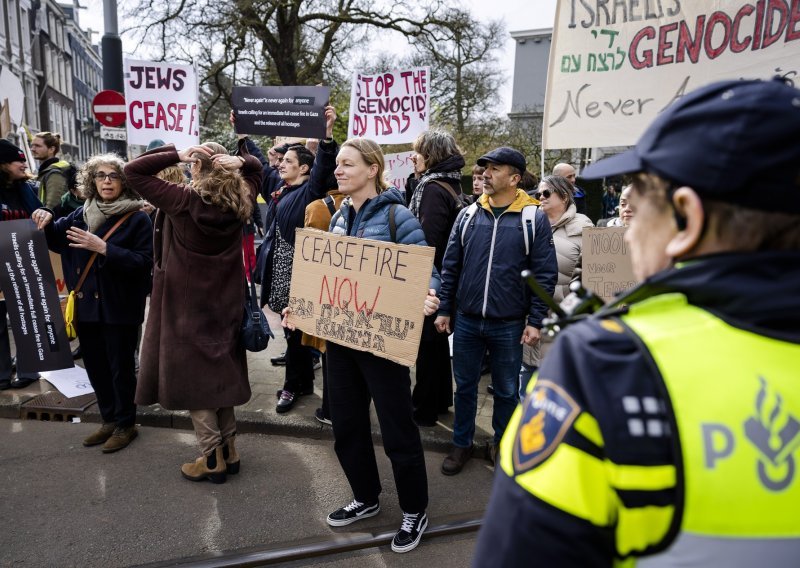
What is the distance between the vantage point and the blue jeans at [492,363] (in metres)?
3.62

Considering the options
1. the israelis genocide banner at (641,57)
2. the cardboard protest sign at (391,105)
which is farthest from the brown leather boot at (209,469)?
the cardboard protest sign at (391,105)

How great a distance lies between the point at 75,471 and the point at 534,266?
3.22m

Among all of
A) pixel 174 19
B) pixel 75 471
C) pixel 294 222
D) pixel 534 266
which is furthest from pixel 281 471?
pixel 174 19

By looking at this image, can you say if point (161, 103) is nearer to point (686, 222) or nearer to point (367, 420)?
point (367, 420)

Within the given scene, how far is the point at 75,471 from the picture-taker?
3.79 m

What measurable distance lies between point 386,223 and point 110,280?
2.19 m

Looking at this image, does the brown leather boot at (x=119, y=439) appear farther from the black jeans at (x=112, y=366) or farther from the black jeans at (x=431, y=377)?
the black jeans at (x=431, y=377)

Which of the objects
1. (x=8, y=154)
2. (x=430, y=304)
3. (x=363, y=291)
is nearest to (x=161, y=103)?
(x=8, y=154)

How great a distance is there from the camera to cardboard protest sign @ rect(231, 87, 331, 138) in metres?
4.71

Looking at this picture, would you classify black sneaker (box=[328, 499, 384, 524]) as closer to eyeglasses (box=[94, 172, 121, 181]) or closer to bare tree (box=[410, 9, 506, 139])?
eyeglasses (box=[94, 172, 121, 181])

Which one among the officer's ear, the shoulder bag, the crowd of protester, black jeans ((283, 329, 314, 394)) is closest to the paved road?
the crowd of protester

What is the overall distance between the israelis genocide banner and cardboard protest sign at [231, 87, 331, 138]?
1.89m

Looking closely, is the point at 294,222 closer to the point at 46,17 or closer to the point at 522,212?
the point at 522,212

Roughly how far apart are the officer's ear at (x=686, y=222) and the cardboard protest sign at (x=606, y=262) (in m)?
2.98
